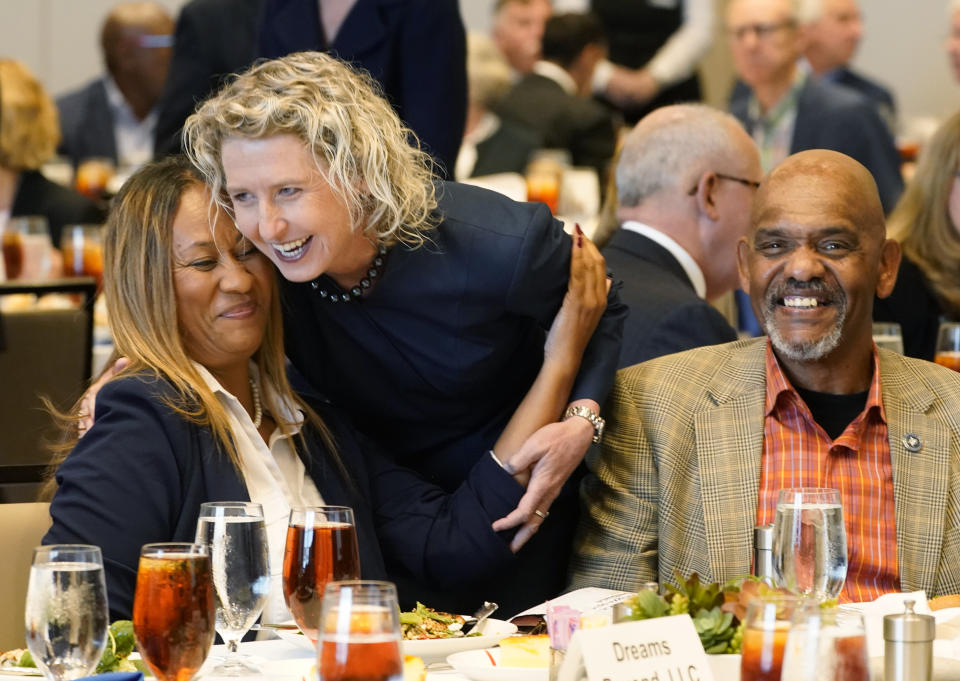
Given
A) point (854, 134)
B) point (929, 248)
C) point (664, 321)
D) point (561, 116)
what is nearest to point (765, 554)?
point (664, 321)

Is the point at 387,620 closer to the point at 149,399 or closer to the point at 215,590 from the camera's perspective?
the point at 215,590

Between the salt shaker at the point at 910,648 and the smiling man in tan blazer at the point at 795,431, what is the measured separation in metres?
1.02

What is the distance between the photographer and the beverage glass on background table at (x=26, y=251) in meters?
4.75

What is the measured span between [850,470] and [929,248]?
1.68 metres

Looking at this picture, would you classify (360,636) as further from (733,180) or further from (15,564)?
(733,180)

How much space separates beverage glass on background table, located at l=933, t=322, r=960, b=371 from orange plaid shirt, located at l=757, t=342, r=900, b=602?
2.79ft

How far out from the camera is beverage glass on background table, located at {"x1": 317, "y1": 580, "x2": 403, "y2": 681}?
117cm

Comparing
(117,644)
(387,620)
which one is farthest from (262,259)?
(387,620)

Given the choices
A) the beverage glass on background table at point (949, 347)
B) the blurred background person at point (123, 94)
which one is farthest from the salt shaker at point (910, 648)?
→ the blurred background person at point (123, 94)

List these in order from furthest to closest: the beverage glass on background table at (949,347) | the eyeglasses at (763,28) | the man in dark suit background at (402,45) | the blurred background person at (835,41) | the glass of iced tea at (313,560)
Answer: the blurred background person at (835,41) < the eyeglasses at (763,28) < the man in dark suit background at (402,45) < the beverage glass on background table at (949,347) < the glass of iced tea at (313,560)

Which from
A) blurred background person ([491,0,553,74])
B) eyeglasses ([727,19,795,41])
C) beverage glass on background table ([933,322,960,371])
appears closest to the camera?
beverage glass on background table ([933,322,960,371])

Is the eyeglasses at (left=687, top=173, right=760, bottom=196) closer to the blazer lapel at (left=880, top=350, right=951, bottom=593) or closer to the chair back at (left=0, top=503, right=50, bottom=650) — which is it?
the blazer lapel at (left=880, top=350, right=951, bottom=593)

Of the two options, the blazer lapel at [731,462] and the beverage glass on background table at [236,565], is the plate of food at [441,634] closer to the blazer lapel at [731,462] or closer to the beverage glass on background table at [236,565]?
the beverage glass on background table at [236,565]

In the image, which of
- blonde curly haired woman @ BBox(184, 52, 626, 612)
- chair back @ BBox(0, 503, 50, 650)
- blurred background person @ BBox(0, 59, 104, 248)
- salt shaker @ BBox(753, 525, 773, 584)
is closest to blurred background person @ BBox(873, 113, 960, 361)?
blonde curly haired woman @ BBox(184, 52, 626, 612)
